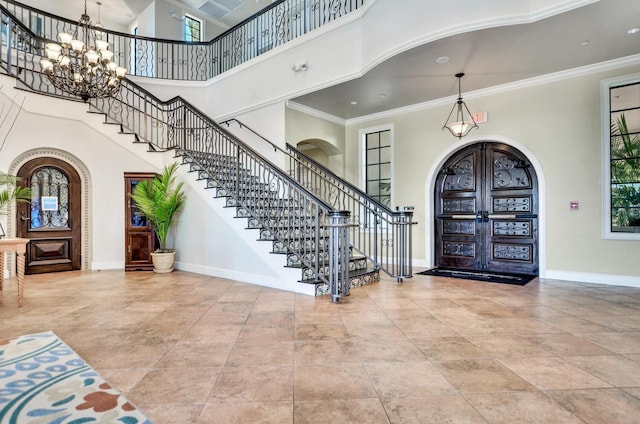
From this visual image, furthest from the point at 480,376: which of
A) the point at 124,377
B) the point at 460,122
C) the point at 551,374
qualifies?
the point at 460,122

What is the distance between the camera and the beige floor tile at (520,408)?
1658mm

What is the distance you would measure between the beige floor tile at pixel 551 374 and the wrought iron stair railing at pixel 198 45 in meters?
7.44

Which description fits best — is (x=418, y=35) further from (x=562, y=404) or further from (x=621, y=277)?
(x=621, y=277)

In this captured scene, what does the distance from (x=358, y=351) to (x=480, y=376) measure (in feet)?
2.79

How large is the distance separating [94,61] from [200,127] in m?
2.11

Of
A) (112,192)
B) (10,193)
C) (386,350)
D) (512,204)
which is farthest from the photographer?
(112,192)

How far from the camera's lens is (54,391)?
1931 mm

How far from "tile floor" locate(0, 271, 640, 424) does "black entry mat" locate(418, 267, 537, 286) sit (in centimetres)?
73

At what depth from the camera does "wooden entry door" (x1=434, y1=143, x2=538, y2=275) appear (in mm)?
5617

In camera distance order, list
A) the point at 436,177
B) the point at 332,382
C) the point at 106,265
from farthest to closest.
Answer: the point at 436,177
the point at 106,265
the point at 332,382

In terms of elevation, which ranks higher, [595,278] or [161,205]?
[161,205]

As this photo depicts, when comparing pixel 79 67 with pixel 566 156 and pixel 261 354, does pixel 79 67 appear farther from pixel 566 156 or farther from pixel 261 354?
pixel 566 156

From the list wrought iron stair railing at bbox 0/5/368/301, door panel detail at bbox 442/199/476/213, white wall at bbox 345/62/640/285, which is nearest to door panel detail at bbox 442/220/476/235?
door panel detail at bbox 442/199/476/213

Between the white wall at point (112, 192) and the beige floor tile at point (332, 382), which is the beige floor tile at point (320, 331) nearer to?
the beige floor tile at point (332, 382)
